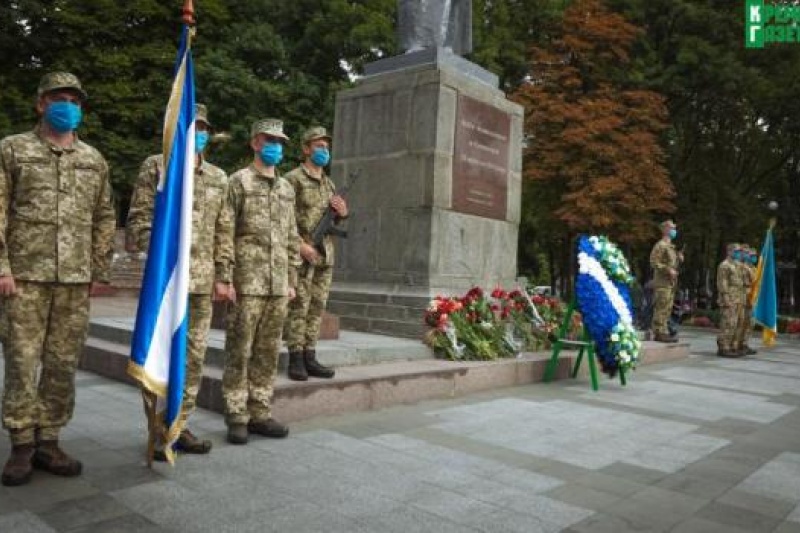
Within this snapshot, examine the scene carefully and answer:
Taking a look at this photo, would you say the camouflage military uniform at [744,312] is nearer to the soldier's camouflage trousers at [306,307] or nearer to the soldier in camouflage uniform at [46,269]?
the soldier's camouflage trousers at [306,307]

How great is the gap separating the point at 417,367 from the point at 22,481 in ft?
12.7

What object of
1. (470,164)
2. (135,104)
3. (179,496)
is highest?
(135,104)

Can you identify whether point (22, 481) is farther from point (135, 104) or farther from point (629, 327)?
point (135, 104)

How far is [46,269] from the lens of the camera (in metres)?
3.91

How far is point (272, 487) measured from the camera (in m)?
3.87

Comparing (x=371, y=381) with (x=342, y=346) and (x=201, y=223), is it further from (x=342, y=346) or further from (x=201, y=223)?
(x=201, y=223)

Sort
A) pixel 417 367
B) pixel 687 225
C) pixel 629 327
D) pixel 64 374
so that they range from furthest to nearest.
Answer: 1. pixel 687 225
2. pixel 629 327
3. pixel 417 367
4. pixel 64 374

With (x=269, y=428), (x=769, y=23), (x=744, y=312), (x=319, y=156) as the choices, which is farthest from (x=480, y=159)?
(x=769, y=23)

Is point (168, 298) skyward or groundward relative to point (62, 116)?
groundward

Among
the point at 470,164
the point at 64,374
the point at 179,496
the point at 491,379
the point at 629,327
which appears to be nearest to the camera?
the point at 179,496

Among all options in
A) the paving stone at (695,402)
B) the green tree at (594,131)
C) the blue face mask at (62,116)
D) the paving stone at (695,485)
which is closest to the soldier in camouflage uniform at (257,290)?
the blue face mask at (62,116)

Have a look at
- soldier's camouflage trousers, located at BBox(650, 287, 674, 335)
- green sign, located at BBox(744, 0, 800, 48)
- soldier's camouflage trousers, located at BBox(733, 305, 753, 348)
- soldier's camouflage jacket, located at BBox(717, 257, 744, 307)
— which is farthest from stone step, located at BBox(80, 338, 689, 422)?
green sign, located at BBox(744, 0, 800, 48)

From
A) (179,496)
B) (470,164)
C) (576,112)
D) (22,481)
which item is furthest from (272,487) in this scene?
(576,112)

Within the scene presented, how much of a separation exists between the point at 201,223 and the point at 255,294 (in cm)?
62
